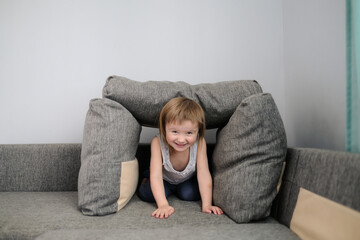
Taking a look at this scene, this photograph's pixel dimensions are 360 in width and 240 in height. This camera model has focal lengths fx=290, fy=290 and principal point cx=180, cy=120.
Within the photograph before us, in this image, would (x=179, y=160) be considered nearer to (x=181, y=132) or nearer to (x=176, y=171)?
(x=176, y=171)

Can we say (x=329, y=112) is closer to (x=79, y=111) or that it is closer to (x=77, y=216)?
(x=77, y=216)

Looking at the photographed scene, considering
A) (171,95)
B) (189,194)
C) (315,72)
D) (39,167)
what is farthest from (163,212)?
(315,72)

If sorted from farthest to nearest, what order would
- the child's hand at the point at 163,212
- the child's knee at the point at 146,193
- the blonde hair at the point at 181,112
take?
the child's knee at the point at 146,193
the blonde hair at the point at 181,112
the child's hand at the point at 163,212

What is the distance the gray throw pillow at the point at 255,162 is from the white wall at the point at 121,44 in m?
0.71

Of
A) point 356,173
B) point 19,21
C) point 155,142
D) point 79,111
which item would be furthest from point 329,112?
point 19,21

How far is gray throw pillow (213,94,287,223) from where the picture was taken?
3.40 ft

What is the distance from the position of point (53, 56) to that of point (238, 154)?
1.27m

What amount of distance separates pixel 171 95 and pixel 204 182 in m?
0.42

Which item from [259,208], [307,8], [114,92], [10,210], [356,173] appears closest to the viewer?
[356,173]

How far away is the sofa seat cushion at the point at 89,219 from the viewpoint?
0.95 metres

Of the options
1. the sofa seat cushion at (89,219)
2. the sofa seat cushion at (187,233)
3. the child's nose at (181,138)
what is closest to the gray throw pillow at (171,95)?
the child's nose at (181,138)

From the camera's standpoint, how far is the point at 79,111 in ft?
5.73

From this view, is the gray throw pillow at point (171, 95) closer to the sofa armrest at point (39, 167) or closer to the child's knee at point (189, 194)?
the child's knee at point (189, 194)

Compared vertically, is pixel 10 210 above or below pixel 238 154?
below
